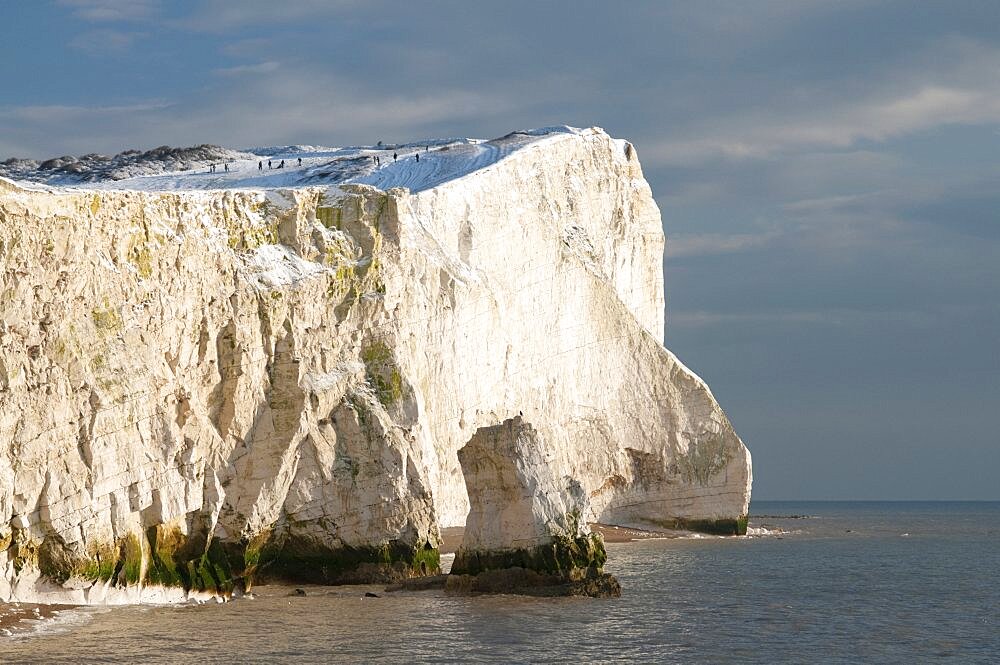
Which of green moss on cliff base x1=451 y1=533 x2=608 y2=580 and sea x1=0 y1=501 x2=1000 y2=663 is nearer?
sea x1=0 y1=501 x2=1000 y2=663

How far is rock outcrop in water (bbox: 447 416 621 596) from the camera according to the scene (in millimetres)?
30688

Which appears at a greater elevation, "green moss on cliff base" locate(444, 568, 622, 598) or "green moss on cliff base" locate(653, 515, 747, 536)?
"green moss on cliff base" locate(653, 515, 747, 536)

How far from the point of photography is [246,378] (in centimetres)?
3203

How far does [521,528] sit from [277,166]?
109 ft

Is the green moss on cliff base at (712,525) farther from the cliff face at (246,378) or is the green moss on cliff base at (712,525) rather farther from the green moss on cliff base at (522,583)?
the green moss on cliff base at (522,583)

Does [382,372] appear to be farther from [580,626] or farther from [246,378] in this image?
[580,626]

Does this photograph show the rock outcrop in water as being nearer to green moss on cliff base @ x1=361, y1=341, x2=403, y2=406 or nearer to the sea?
the sea

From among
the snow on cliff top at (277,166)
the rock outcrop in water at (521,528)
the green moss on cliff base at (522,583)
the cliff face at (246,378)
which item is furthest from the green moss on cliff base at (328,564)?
the snow on cliff top at (277,166)

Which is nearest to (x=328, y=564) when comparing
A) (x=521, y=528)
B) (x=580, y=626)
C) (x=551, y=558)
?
(x=521, y=528)

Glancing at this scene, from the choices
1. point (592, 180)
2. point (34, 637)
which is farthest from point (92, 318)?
point (592, 180)

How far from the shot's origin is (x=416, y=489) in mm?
34219

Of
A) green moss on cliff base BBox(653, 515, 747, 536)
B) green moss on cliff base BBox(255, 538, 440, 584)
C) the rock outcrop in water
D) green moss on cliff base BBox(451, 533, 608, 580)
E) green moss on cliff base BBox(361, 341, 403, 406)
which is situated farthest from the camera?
green moss on cliff base BBox(653, 515, 747, 536)

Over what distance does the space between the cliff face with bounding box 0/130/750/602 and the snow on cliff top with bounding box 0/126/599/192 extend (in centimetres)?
408

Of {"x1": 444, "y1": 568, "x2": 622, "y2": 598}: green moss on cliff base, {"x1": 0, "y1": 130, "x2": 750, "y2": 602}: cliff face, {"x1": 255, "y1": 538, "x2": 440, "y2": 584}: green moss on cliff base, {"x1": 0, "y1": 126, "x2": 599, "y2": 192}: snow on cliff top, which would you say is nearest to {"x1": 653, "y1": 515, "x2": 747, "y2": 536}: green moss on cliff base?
{"x1": 0, "y1": 130, "x2": 750, "y2": 602}: cliff face
